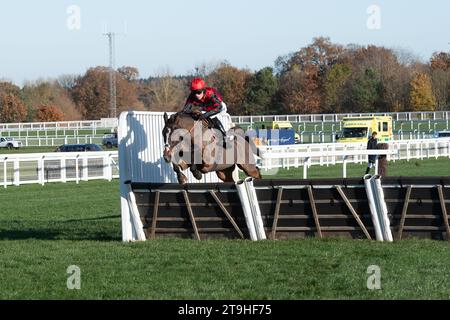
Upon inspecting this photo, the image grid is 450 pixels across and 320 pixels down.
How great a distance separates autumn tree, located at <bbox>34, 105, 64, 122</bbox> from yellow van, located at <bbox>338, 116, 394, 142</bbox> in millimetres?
43830

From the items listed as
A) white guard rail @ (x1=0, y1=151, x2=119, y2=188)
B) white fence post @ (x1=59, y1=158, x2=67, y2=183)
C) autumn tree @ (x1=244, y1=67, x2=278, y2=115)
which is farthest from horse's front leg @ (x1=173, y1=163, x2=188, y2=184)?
autumn tree @ (x1=244, y1=67, x2=278, y2=115)

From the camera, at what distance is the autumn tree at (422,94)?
74188mm

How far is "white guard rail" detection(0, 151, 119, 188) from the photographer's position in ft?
102

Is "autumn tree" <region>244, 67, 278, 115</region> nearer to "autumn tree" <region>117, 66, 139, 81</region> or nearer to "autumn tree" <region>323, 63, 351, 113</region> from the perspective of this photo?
"autumn tree" <region>323, 63, 351, 113</region>

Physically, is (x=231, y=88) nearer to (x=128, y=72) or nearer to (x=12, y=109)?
(x=12, y=109)

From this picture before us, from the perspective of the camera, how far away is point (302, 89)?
270 ft

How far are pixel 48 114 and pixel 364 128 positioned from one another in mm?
46601

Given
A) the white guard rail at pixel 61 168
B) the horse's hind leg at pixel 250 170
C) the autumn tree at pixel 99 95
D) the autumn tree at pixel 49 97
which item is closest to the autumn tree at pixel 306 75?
the autumn tree at pixel 99 95

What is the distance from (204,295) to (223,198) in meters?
4.39

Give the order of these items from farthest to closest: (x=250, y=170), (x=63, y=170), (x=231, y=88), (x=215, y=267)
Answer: (x=231, y=88)
(x=63, y=170)
(x=250, y=170)
(x=215, y=267)

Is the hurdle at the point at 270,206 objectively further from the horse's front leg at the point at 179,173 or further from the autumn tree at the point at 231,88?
the autumn tree at the point at 231,88

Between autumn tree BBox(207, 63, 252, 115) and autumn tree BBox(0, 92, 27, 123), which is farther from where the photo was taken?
autumn tree BBox(0, 92, 27, 123)

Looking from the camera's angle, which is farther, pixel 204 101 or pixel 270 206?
pixel 204 101

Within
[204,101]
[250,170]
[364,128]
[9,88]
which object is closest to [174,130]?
[204,101]
